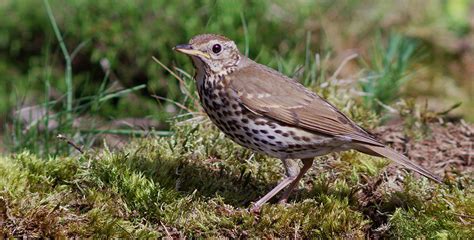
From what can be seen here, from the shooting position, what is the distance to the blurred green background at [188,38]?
782 cm

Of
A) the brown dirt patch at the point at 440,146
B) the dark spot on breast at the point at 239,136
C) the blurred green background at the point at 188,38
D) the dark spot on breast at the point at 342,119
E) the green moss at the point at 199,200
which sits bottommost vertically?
the blurred green background at the point at 188,38

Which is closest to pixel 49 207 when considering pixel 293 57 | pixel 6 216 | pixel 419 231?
pixel 6 216

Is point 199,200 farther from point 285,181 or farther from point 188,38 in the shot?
point 188,38

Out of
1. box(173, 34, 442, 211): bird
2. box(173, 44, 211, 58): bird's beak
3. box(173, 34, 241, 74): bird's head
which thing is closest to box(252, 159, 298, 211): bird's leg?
box(173, 34, 442, 211): bird

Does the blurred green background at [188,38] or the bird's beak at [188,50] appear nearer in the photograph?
the bird's beak at [188,50]

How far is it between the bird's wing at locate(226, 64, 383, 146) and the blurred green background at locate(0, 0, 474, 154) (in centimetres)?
214

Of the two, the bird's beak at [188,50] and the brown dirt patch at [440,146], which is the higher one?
the bird's beak at [188,50]

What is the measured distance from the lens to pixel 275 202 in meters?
4.98

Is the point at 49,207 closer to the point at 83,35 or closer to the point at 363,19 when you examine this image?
the point at 83,35

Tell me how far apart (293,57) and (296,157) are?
117 inches

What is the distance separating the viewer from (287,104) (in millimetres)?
4891

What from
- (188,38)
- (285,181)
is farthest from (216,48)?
(188,38)

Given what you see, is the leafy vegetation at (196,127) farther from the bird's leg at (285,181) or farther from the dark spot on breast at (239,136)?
the dark spot on breast at (239,136)

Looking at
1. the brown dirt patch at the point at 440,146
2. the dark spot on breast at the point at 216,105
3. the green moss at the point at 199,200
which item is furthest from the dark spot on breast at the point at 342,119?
the brown dirt patch at the point at 440,146
